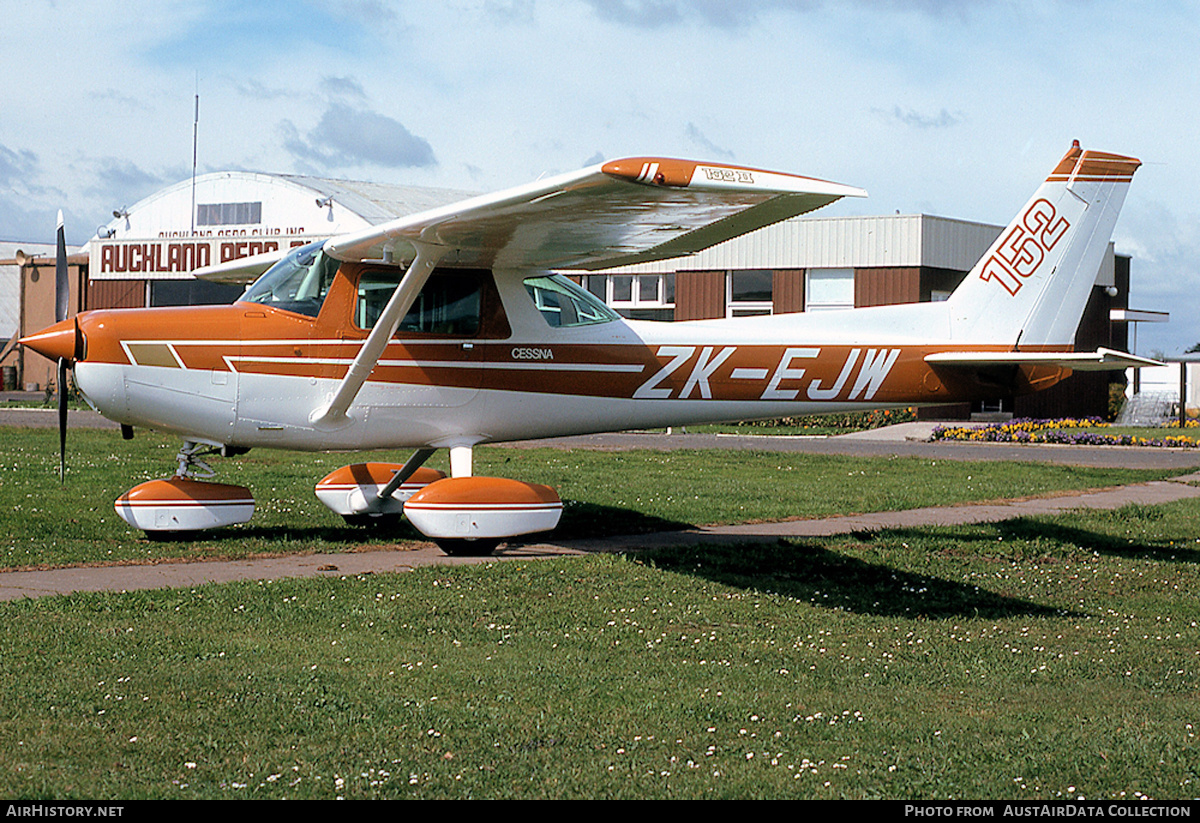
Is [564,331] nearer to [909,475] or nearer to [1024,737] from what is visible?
[1024,737]

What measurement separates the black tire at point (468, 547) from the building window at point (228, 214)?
35.1 meters

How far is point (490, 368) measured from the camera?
1112 cm

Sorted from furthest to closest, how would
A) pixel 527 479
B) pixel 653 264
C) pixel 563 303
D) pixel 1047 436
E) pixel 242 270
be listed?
pixel 653 264, pixel 1047 436, pixel 527 479, pixel 242 270, pixel 563 303

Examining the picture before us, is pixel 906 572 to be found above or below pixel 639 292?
below

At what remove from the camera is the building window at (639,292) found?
3972cm

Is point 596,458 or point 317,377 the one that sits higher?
point 317,377

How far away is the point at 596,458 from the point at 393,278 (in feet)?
34.0

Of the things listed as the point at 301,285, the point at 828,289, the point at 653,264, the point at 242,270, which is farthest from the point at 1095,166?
the point at 653,264

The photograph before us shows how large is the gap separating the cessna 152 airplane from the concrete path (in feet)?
2.23

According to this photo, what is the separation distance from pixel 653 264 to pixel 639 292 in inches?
41.5

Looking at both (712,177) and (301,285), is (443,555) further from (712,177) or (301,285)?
(712,177)
